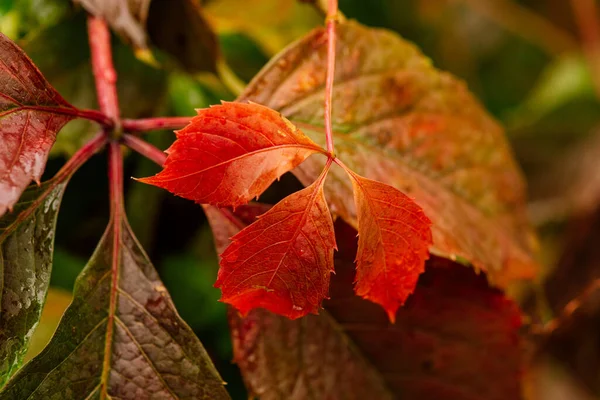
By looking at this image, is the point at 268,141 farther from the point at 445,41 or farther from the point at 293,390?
the point at 445,41

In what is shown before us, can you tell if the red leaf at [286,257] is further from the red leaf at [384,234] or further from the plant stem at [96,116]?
the plant stem at [96,116]

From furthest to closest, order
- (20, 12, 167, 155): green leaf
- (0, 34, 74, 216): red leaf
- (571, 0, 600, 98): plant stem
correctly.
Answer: (571, 0, 600, 98): plant stem
(20, 12, 167, 155): green leaf
(0, 34, 74, 216): red leaf

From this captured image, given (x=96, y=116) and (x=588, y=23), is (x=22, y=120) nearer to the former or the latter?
(x=96, y=116)

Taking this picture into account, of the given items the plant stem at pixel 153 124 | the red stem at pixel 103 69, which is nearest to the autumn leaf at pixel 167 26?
the red stem at pixel 103 69

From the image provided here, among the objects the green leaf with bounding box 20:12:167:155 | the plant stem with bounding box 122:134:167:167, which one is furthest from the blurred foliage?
the plant stem with bounding box 122:134:167:167

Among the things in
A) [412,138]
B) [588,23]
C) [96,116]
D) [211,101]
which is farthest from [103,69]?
[588,23]

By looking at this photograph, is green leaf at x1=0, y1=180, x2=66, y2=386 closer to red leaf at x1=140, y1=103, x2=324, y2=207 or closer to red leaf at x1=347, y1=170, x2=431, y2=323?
red leaf at x1=140, y1=103, x2=324, y2=207

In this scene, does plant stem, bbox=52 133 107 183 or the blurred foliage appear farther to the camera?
the blurred foliage
